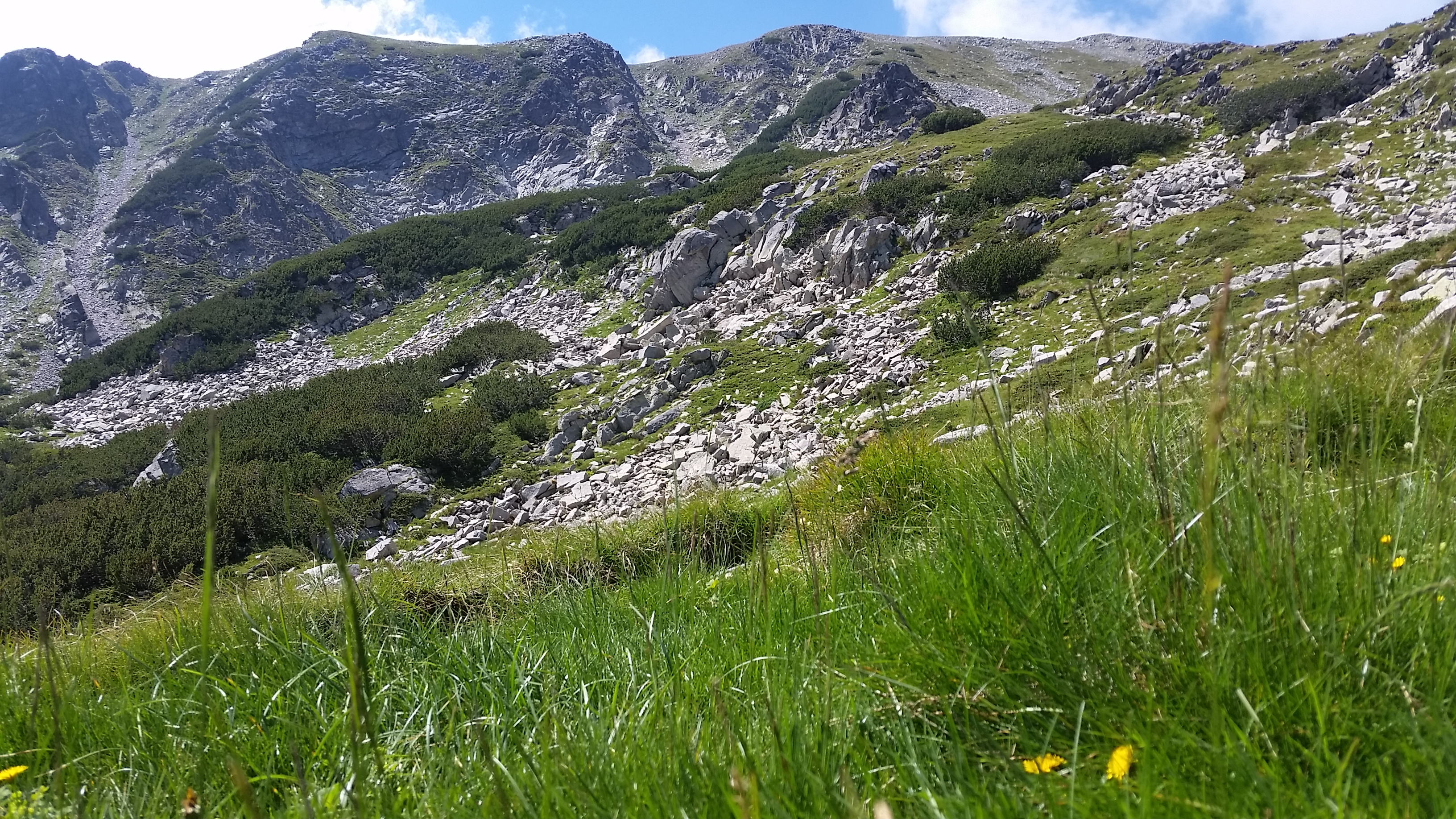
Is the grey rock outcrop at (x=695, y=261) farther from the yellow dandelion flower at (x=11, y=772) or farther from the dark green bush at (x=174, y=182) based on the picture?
the dark green bush at (x=174, y=182)

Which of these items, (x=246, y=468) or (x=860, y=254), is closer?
(x=246, y=468)

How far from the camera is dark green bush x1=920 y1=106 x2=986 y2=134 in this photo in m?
42.8

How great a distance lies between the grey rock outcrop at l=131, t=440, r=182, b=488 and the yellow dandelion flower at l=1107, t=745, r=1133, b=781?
24389mm

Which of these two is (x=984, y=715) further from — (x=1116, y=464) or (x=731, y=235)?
(x=731, y=235)

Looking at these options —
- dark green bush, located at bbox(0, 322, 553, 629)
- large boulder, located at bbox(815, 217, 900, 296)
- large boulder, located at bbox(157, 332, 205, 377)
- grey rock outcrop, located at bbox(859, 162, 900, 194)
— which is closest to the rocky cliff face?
large boulder, located at bbox(157, 332, 205, 377)

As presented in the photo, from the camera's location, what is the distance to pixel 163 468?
20328mm

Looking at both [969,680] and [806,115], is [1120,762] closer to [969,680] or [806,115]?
[969,680]

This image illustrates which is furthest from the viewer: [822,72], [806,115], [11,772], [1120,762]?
[822,72]

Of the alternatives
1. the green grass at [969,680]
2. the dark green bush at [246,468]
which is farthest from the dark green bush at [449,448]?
the green grass at [969,680]

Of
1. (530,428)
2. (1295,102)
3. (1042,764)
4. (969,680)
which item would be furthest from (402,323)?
(1295,102)

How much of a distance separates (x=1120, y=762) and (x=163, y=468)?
2631cm

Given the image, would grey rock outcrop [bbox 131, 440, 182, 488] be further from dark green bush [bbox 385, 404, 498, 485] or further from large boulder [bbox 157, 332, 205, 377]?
large boulder [bbox 157, 332, 205, 377]

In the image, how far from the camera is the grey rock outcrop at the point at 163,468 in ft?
64.4

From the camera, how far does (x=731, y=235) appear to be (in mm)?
30188
